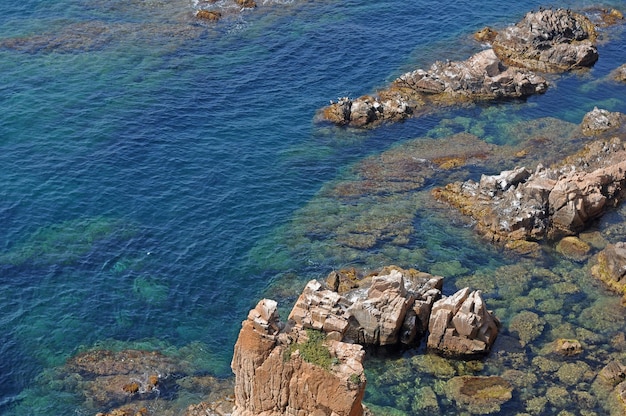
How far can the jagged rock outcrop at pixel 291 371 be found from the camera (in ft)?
166

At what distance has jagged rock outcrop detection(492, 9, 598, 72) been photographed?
114562 millimetres

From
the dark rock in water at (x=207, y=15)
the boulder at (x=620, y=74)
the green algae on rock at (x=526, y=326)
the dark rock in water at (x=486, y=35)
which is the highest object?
the dark rock in water at (x=207, y=15)

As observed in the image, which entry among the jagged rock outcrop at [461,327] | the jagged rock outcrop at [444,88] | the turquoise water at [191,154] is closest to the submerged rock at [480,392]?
the jagged rock outcrop at [461,327]

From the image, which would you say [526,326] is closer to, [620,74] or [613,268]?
[613,268]

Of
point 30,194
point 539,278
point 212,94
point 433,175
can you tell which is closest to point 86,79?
point 212,94

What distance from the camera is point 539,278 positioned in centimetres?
7600

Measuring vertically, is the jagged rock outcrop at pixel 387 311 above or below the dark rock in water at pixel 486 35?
below

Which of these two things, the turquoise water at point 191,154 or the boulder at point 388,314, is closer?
the boulder at point 388,314

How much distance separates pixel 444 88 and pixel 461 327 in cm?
5025

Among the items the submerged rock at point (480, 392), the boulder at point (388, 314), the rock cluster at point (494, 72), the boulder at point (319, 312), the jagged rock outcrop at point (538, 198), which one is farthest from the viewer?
the rock cluster at point (494, 72)

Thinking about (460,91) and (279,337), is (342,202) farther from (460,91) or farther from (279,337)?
(279,337)

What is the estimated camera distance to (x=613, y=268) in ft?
245

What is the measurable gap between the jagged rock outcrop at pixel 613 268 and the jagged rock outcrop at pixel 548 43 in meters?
45.3

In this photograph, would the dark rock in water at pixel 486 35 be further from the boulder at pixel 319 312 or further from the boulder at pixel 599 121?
the boulder at pixel 319 312
